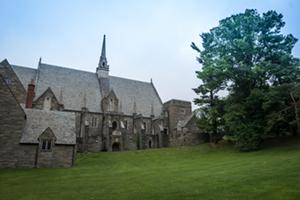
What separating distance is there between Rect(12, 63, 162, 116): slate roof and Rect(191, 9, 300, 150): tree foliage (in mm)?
20312

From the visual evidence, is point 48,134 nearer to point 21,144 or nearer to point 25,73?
point 21,144

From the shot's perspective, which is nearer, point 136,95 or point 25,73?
point 25,73

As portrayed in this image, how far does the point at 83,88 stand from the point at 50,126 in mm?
22499

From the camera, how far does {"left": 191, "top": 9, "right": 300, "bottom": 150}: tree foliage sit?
28.3m

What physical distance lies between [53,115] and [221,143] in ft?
76.1

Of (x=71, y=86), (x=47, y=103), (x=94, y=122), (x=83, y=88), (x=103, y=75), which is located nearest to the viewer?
(x=47, y=103)

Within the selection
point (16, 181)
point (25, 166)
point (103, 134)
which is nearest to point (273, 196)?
point (16, 181)

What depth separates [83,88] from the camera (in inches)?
1933

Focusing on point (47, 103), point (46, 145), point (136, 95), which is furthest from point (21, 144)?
point (136, 95)

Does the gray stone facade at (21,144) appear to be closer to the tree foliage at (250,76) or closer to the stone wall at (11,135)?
the stone wall at (11,135)

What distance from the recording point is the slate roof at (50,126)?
83.4 feet

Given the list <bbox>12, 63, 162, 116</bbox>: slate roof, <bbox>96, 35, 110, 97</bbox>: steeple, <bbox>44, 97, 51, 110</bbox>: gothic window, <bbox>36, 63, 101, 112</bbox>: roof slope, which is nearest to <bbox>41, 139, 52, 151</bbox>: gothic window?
<bbox>44, 97, 51, 110</bbox>: gothic window

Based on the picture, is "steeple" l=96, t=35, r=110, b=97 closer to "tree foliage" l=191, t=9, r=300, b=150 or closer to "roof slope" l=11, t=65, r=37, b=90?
"roof slope" l=11, t=65, r=37, b=90

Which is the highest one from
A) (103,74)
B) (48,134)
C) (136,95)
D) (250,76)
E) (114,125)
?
(103,74)
